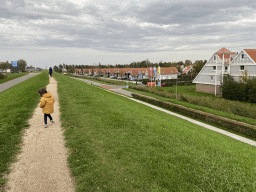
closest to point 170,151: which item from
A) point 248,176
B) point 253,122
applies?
point 248,176

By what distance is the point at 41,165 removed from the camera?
473 cm

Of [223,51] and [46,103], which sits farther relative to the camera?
[223,51]

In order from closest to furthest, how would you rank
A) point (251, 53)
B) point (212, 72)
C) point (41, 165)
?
point (41, 165) → point (251, 53) → point (212, 72)

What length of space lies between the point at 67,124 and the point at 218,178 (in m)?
6.50

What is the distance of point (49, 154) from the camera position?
5.34 metres

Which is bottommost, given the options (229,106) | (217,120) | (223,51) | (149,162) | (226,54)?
(217,120)

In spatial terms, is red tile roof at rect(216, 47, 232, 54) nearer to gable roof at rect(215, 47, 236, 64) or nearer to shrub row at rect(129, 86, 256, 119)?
gable roof at rect(215, 47, 236, 64)

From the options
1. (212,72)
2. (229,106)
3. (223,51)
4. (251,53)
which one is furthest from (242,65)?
(229,106)

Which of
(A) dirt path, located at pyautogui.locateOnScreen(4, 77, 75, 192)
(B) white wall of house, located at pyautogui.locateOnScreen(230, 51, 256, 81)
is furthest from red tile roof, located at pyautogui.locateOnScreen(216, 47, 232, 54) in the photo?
(A) dirt path, located at pyautogui.locateOnScreen(4, 77, 75, 192)

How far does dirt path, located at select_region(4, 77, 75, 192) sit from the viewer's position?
3.95 meters

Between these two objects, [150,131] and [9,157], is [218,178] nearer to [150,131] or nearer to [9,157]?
[150,131]

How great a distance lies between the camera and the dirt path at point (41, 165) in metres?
3.95

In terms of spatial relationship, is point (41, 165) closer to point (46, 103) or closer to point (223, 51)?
point (46, 103)

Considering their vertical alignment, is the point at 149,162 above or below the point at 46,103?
below
